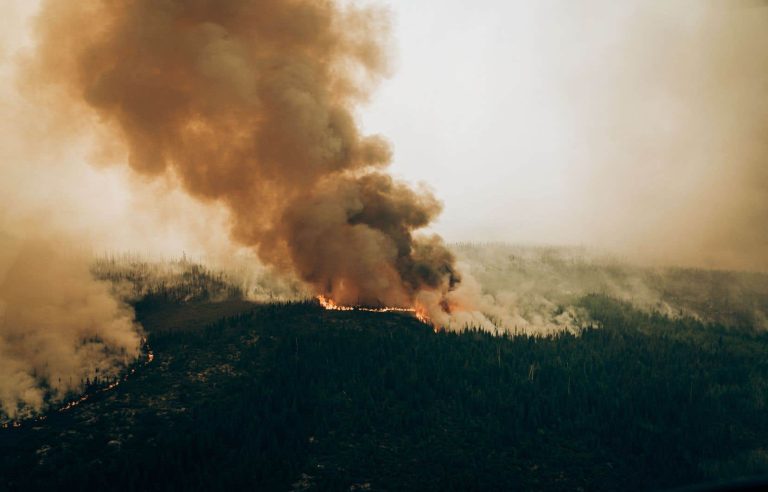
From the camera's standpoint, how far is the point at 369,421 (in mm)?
127812

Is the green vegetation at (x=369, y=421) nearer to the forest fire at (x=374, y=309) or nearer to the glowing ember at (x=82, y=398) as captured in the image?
the glowing ember at (x=82, y=398)

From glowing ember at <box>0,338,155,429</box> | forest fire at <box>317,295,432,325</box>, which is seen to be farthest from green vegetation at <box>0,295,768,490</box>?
forest fire at <box>317,295,432,325</box>

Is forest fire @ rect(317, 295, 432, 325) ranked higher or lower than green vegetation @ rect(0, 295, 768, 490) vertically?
higher

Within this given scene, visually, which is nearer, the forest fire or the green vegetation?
the green vegetation

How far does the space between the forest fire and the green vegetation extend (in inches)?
166

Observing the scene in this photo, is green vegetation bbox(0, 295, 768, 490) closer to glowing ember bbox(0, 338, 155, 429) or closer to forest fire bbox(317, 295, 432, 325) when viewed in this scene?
glowing ember bbox(0, 338, 155, 429)

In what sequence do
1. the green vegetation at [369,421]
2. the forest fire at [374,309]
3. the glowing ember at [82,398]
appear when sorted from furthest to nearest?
the forest fire at [374,309] < the glowing ember at [82,398] < the green vegetation at [369,421]

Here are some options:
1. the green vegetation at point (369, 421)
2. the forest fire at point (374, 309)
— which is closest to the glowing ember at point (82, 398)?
the green vegetation at point (369, 421)

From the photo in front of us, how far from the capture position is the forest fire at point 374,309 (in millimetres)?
165000

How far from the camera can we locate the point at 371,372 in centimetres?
14475

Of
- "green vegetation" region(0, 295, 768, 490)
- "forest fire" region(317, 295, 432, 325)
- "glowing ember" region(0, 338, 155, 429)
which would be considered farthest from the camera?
"forest fire" region(317, 295, 432, 325)

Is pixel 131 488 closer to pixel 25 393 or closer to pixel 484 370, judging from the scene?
pixel 25 393

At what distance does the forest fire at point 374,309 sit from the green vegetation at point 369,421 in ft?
13.8

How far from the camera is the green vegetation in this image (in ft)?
356
